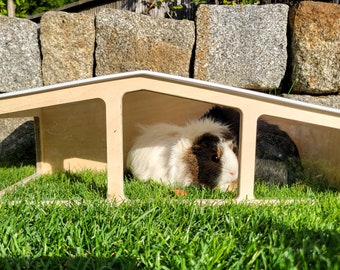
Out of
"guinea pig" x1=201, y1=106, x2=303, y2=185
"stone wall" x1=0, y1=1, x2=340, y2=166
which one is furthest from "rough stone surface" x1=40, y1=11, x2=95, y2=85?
"guinea pig" x1=201, y1=106, x2=303, y2=185

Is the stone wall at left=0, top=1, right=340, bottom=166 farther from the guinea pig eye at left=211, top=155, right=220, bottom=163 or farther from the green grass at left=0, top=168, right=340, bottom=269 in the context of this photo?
the green grass at left=0, top=168, right=340, bottom=269

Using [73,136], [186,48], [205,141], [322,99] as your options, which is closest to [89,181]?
[73,136]

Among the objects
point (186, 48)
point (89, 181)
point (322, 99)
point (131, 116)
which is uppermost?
point (186, 48)

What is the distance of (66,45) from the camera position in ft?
7.36

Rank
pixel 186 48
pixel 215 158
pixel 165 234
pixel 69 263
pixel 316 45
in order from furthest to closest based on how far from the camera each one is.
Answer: pixel 186 48
pixel 316 45
pixel 215 158
pixel 165 234
pixel 69 263

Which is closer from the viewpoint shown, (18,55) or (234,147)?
(234,147)

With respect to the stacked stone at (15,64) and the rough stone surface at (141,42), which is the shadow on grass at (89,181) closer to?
the stacked stone at (15,64)

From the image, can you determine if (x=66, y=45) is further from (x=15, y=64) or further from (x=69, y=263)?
(x=69, y=263)

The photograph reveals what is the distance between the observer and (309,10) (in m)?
2.15

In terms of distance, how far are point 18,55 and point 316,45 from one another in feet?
6.91

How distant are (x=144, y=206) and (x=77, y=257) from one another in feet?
1.40

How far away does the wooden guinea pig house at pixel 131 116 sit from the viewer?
1.36 m

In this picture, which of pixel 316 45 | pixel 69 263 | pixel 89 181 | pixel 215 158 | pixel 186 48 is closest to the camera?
pixel 69 263

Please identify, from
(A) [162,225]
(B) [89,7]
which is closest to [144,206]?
(A) [162,225]
